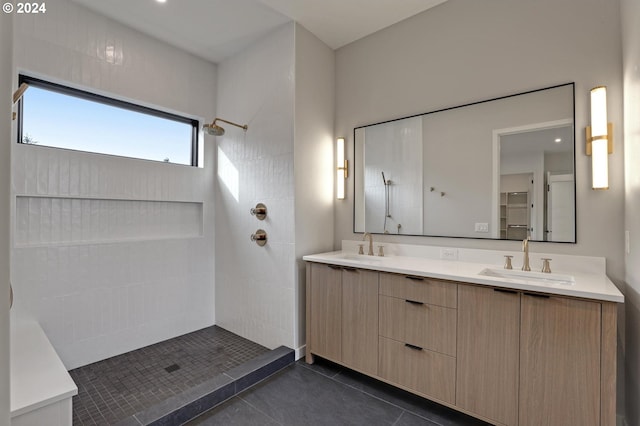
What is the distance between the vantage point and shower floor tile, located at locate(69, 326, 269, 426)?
1917 mm

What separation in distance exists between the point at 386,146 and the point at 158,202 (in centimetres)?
229

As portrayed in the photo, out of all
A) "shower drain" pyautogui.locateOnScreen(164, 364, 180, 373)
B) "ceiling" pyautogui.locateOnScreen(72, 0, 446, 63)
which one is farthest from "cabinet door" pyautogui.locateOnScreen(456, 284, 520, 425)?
"ceiling" pyautogui.locateOnScreen(72, 0, 446, 63)

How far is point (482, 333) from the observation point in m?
1.70

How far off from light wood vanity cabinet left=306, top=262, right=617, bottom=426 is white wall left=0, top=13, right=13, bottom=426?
6.07 feet

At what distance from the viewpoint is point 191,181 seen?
3.17 m

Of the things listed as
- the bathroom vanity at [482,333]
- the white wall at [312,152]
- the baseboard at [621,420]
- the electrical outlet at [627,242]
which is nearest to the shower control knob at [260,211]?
the white wall at [312,152]

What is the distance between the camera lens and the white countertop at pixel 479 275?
4.71ft

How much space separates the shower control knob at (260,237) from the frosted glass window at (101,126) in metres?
1.19

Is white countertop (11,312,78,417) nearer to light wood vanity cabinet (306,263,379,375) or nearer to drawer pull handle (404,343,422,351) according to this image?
light wood vanity cabinet (306,263,379,375)

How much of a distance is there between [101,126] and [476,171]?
10.5 ft

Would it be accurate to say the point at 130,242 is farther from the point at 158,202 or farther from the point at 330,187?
the point at 330,187

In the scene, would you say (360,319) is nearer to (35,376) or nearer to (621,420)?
(621,420)

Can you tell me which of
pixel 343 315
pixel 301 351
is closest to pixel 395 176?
pixel 343 315

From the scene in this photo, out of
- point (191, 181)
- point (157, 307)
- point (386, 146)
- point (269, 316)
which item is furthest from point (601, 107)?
point (157, 307)
